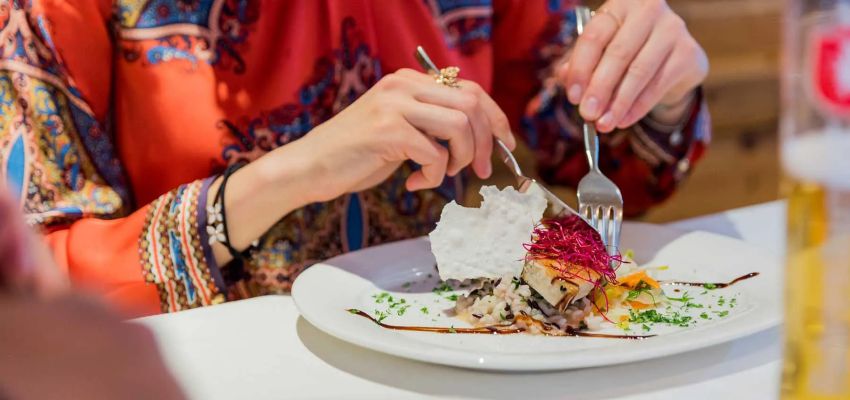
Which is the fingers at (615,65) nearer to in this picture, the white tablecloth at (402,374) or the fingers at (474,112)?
the fingers at (474,112)

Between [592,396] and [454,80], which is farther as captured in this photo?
[454,80]

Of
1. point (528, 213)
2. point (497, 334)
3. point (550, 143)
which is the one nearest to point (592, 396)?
point (497, 334)

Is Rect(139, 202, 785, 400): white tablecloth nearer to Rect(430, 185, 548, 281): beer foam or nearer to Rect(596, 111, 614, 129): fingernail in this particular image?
Rect(430, 185, 548, 281): beer foam

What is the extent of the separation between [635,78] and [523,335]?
1.56ft

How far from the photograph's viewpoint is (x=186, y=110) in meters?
1.29

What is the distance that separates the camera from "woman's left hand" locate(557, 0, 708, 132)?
1.21 metres

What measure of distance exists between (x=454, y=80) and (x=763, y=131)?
8.43 feet

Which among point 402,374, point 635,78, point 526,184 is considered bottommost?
point 402,374

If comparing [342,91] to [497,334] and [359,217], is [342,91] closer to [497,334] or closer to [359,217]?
[359,217]

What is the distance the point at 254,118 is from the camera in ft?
4.36

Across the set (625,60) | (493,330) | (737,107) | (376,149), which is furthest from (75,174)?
(737,107)

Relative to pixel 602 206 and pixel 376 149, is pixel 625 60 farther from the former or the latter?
pixel 376 149

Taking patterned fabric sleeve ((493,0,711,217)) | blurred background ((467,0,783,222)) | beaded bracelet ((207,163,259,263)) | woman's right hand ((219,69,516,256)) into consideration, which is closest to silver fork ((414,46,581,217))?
woman's right hand ((219,69,516,256))

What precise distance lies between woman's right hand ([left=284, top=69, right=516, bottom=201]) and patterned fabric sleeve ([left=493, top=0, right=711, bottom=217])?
1.70ft
